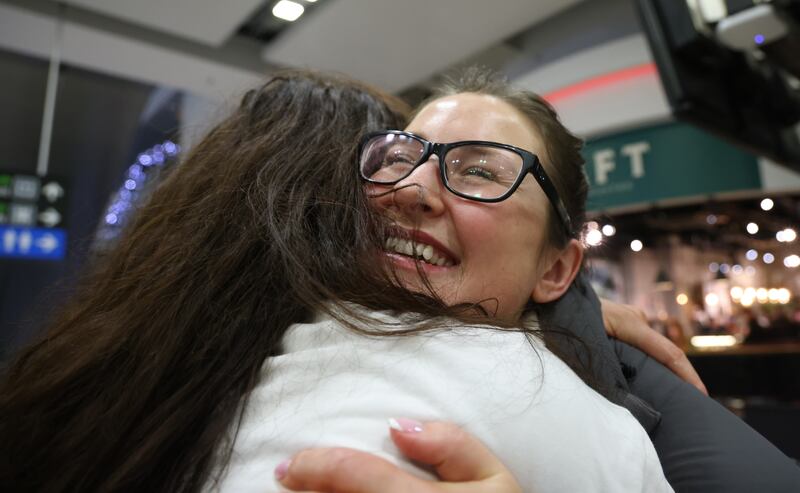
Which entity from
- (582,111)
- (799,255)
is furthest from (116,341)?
(799,255)

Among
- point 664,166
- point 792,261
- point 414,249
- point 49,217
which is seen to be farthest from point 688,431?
point 792,261

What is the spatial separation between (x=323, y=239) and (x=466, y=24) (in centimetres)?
351

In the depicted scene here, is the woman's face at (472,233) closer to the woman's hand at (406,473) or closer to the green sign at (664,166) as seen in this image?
the woman's hand at (406,473)

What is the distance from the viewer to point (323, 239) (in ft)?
2.69

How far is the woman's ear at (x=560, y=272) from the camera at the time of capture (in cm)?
111

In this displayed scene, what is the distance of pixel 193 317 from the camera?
2.43ft

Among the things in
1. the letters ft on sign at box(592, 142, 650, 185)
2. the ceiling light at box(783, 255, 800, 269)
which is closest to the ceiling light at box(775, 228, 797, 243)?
the ceiling light at box(783, 255, 800, 269)

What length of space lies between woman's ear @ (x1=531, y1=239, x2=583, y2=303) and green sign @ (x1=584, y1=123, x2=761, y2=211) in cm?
311

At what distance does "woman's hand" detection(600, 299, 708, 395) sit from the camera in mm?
1032

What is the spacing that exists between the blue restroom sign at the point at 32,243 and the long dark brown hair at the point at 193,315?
10.9 feet

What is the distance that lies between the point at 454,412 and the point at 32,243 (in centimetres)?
409

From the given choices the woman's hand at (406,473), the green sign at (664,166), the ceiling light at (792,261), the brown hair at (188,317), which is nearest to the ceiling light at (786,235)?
the ceiling light at (792,261)

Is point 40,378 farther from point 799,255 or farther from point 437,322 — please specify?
point 799,255

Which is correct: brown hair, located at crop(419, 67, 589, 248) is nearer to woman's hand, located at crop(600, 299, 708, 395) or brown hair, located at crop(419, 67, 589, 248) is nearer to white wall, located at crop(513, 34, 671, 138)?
woman's hand, located at crop(600, 299, 708, 395)
